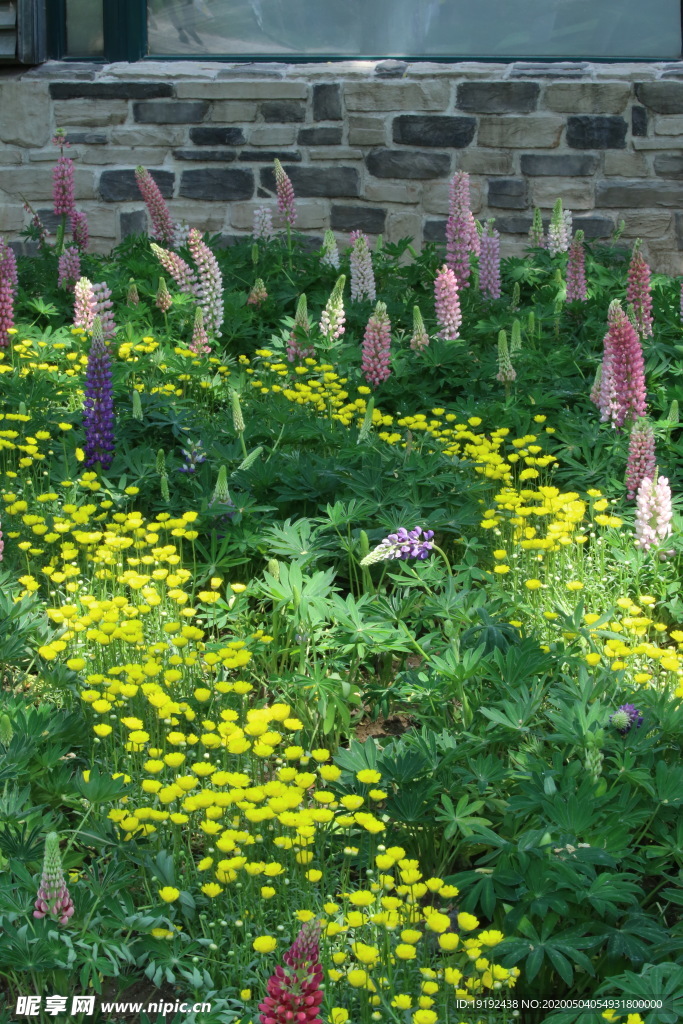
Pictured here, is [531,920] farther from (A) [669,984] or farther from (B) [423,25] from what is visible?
(B) [423,25]

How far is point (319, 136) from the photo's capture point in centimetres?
792

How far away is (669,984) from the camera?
200cm

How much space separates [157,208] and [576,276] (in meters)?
2.59

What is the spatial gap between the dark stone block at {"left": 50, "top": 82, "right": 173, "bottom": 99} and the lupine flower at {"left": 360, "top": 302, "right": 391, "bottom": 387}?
3967 millimetres

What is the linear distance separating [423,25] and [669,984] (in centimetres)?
731

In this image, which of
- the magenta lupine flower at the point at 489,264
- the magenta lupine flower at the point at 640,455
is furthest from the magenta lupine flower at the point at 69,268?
the magenta lupine flower at the point at 640,455

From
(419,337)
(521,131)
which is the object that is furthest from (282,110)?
(419,337)

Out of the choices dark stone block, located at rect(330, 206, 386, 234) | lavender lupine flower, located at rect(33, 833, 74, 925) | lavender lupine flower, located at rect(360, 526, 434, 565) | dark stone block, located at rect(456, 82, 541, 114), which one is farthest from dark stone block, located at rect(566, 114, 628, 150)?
lavender lupine flower, located at rect(33, 833, 74, 925)

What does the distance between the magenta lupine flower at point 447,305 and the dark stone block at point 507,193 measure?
2.80 m

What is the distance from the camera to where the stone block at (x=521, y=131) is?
766 centimetres

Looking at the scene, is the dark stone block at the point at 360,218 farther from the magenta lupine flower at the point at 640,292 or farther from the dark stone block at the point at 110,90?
the magenta lupine flower at the point at 640,292

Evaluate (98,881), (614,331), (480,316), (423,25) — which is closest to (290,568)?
(98,881)

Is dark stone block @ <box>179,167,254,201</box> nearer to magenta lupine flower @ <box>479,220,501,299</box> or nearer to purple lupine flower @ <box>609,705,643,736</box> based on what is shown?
magenta lupine flower @ <box>479,220,501,299</box>

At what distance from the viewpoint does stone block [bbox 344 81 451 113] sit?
25.3 feet
